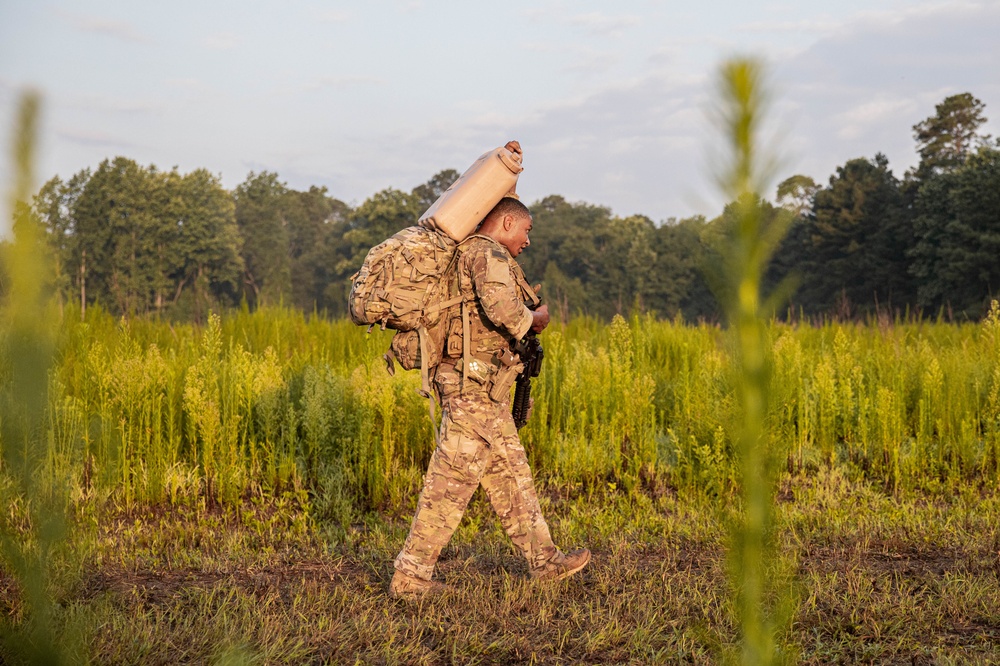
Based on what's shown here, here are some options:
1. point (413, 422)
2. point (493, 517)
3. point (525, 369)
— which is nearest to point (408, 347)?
point (525, 369)

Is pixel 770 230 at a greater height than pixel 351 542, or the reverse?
pixel 770 230

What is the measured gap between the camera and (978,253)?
37844mm

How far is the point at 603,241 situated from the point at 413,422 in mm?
78171

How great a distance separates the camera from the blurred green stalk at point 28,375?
1.09 meters

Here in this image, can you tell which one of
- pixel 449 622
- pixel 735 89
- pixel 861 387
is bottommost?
pixel 449 622

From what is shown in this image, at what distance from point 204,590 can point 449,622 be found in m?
1.35

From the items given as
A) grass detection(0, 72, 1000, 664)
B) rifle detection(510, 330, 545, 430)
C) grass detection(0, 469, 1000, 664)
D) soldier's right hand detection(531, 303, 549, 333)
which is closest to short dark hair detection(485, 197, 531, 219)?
soldier's right hand detection(531, 303, 549, 333)

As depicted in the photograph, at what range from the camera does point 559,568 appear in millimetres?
4773

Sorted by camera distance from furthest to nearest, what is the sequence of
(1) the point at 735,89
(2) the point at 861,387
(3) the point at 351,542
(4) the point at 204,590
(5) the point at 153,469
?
(2) the point at 861,387
(5) the point at 153,469
(3) the point at 351,542
(4) the point at 204,590
(1) the point at 735,89

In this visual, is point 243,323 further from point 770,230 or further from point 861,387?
point 770,230

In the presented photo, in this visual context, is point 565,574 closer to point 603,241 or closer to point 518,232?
point 518,232

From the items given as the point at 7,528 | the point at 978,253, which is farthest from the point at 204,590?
the point at 978,253

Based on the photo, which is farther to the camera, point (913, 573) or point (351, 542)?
point (351, 542)

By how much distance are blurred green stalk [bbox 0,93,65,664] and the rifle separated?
11.6ft
